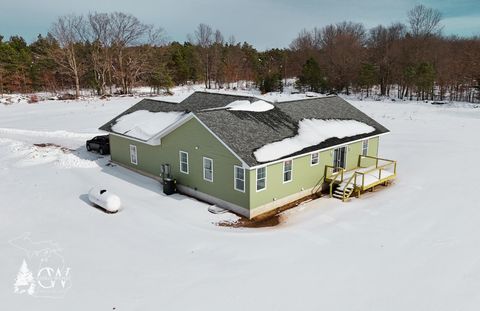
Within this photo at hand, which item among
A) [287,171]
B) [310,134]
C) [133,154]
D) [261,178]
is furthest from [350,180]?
[133,154]

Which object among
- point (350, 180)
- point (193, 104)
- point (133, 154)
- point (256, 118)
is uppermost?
point (193, 104)

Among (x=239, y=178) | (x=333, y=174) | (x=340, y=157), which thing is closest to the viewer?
(x=239, y=178)

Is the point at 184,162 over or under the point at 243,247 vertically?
over

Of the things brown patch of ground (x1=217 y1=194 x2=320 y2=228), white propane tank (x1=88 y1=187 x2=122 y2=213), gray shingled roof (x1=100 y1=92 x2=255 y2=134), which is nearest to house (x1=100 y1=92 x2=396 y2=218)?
gray shingled roof (x1=100 y1=92 x2=255 y2=134)

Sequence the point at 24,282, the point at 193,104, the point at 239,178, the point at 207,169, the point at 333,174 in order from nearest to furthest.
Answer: the point at 24,282
the point at 239,178
the point at 207,169
the point at 333,174
the point at 193,104

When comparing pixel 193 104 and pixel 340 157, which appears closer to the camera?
pixel 340 157

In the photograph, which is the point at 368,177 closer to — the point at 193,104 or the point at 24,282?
the point at 193,104
